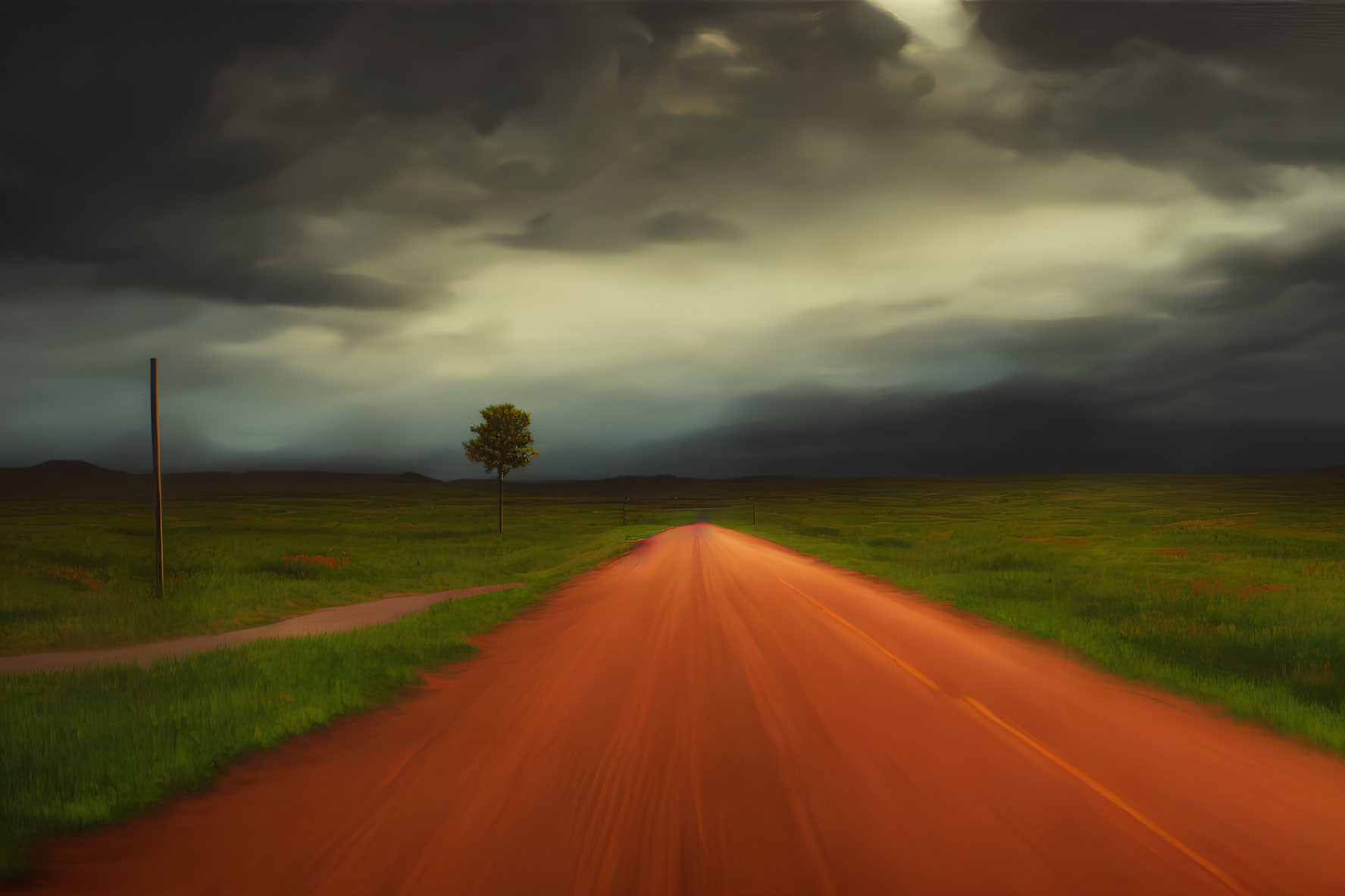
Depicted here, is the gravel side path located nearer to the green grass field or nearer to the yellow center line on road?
the green grass field

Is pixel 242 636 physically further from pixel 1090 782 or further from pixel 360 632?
pixel 1090 782

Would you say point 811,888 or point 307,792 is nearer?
point 811,888

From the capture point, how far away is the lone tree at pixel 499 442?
51562 millimetres

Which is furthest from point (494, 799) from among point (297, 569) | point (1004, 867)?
point (297, 569)

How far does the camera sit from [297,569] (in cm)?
2422

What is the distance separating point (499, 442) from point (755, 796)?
159 ft

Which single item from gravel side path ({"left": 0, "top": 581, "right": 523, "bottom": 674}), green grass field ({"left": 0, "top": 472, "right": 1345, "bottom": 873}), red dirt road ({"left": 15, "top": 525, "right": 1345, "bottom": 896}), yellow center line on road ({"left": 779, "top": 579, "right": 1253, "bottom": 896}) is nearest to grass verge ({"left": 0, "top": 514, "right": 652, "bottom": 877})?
green grass field ({"left": 0, "top": 472, "right": 1345, "bottom": 873})

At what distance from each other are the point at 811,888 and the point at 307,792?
159 inches

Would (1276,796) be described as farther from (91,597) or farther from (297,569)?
(297,569)

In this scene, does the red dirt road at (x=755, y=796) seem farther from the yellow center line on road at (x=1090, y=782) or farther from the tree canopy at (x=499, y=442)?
the tree canopy at (x=499, y=442)

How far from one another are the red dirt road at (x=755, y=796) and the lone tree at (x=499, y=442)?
43.4m

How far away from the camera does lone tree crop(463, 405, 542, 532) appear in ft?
169

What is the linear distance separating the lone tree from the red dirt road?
4336 centimetres

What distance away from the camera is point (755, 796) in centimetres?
530
